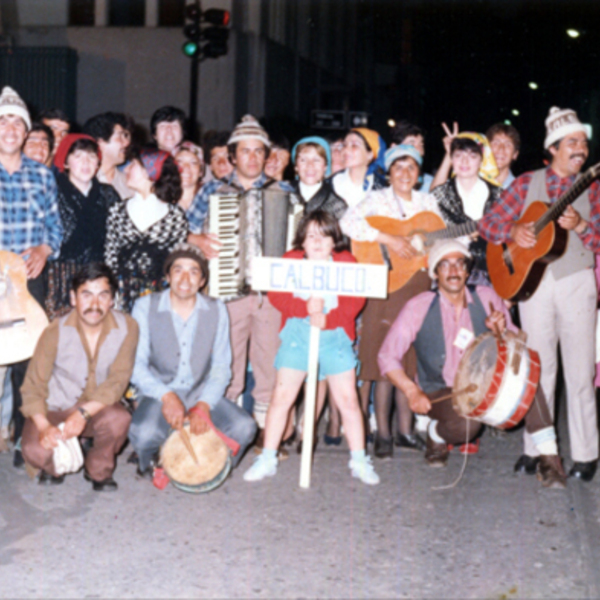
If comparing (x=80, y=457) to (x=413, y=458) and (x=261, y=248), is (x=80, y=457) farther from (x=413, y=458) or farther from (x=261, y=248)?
(x=413, y=458)

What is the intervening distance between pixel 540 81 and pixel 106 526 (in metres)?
37.3

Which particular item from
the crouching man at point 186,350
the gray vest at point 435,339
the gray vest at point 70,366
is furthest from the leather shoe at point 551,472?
the gray vest at point 70,366

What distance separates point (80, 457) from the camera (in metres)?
5.23

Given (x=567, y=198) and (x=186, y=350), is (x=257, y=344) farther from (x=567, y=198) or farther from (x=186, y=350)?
(x=567, y=198)

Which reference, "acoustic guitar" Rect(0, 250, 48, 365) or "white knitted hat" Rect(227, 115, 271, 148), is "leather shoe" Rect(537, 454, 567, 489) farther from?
"acoustic guitar" Rect(0, 250, 48, 365)

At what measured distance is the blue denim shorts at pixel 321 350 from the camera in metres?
5.62

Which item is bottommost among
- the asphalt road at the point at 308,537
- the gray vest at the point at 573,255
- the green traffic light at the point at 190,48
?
the asphalt road at the point at 308,537

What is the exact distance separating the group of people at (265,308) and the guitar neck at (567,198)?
6cm

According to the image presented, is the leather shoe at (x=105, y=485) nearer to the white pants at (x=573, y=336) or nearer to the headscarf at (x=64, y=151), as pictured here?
the headscarf at (x=64, y=151)

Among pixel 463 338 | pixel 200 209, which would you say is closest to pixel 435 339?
pixel 463 338

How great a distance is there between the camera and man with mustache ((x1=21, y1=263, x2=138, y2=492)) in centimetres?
539

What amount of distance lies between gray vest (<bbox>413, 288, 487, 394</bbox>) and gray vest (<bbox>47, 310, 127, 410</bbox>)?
201 centimetres

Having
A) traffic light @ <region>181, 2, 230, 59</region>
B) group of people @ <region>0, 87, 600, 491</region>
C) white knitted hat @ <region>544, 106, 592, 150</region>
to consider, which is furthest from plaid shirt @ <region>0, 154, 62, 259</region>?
traffic light @ <region>181, 2, 230, 59</region>

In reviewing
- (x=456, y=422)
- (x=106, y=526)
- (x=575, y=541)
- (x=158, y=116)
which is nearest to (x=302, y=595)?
(x=106, y=526)
